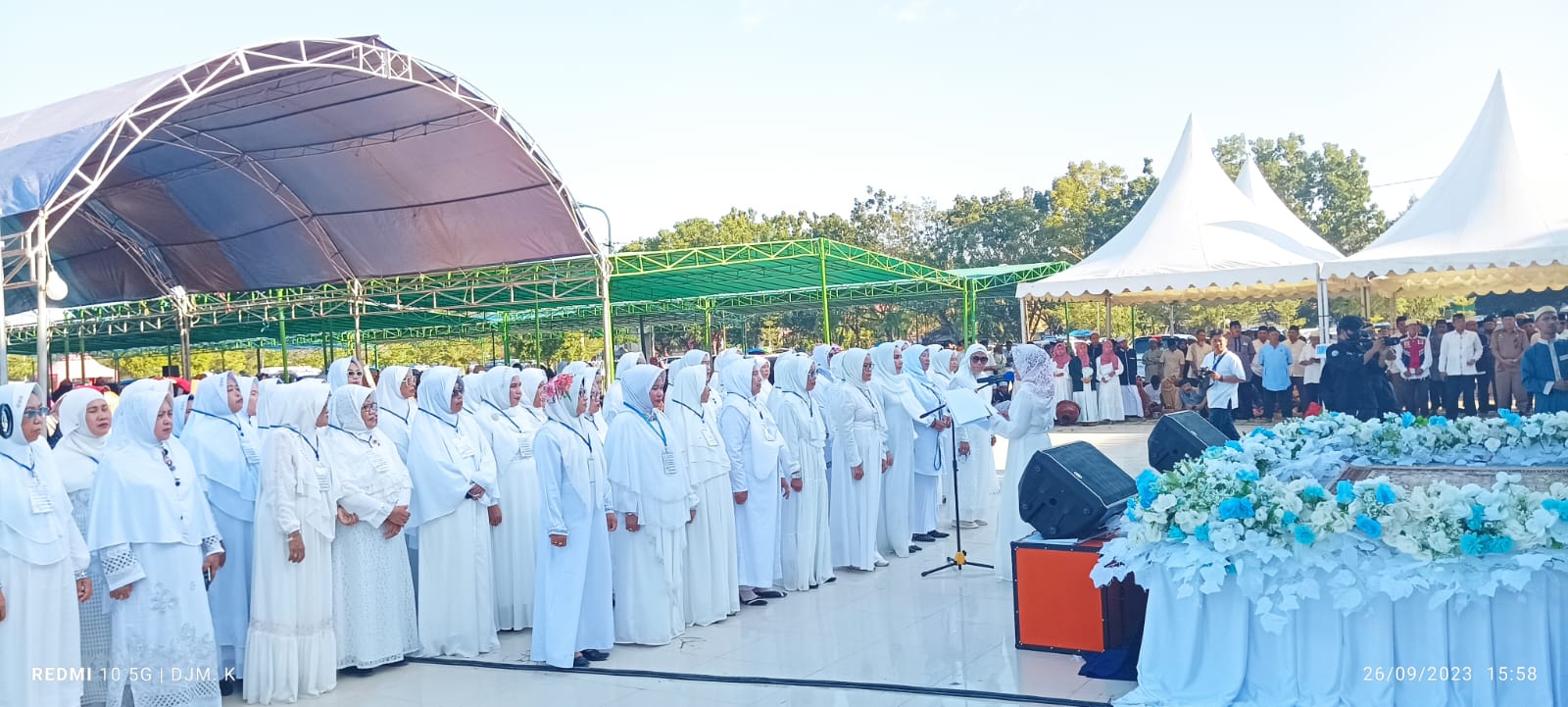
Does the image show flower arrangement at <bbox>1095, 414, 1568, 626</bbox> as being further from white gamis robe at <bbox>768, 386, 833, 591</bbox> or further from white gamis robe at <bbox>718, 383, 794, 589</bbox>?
white gamis robe at <bbox>768, 386, 833, 591</bbox>

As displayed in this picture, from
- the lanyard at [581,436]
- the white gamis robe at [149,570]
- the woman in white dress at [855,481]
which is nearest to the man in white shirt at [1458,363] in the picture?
the woman in white dress at [855,481]

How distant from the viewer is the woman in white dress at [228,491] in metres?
5.37

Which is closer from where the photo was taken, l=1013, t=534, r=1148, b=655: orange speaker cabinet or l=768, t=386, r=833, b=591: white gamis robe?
l=1013, t=534, r=1148, b=655: orange speaker cabinet

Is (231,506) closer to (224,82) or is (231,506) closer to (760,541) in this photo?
(760,541)

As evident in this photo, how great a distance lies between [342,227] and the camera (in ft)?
51.9

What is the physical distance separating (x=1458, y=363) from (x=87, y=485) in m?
14.2

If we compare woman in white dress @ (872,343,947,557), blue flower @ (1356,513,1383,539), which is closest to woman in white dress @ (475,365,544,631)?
woman in white dress @ (872,343,947,557)

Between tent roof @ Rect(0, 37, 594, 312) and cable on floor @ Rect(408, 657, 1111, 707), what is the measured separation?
234 inches

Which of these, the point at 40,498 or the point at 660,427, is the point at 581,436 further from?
the point at 40,498

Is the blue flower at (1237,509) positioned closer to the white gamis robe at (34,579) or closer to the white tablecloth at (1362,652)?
the white tablecloth at (1362,652)

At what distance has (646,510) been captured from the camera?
5773 mm

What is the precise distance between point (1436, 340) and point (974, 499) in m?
8.21

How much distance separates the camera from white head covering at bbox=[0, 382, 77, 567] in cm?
416

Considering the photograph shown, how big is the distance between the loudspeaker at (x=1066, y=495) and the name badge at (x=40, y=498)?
416 cm
